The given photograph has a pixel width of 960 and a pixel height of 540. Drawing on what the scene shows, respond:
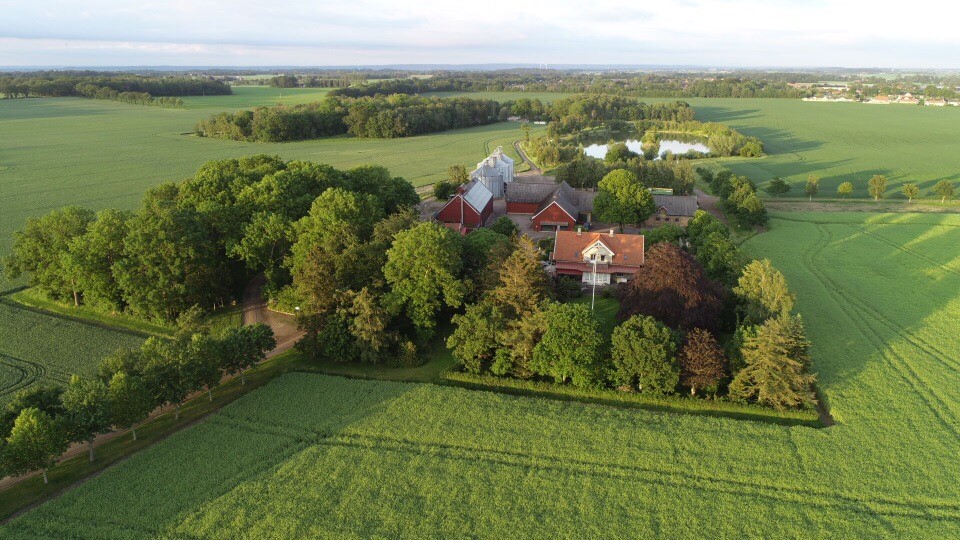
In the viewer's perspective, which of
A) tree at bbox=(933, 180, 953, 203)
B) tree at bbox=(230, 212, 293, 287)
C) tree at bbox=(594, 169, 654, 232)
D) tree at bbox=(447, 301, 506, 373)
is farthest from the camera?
tree at bbox=(933, 180, 953, 203)

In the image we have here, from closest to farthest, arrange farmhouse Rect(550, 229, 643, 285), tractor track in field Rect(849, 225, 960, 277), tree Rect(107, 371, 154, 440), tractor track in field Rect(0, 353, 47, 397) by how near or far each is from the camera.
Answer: tree Rect(107, 371, 154, 440) < tractor track in field Rect(0, 353, 47, 397) < farmhouse Rect(550, 229, 643, 285) < tractor track in field Rect(849, 225, 960, 277)

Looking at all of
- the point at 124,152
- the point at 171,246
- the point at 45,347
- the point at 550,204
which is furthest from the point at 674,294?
the point at 124,152

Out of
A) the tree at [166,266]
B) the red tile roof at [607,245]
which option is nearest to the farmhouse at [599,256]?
the red tile roof at [607,245]

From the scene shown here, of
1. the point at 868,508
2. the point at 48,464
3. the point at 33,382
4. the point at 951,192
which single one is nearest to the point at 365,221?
the point at 33,382

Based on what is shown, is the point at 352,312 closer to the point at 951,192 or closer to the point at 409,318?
the point at 409,318

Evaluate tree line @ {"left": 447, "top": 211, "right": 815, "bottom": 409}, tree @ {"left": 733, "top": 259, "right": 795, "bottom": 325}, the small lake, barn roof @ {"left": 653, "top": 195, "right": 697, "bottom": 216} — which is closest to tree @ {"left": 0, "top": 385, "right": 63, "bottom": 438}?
tree line @ {"left": 447, "top": 211, "right": 815, "bottom": 409}

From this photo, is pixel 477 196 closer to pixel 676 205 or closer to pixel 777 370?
pixel 676 205

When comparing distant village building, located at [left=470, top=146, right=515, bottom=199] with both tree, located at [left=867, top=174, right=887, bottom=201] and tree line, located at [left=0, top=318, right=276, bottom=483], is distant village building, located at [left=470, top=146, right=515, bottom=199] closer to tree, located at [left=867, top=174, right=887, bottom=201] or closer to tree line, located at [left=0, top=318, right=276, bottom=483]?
tree line, located at [left=0, top=318, right=276, bottom=483]
